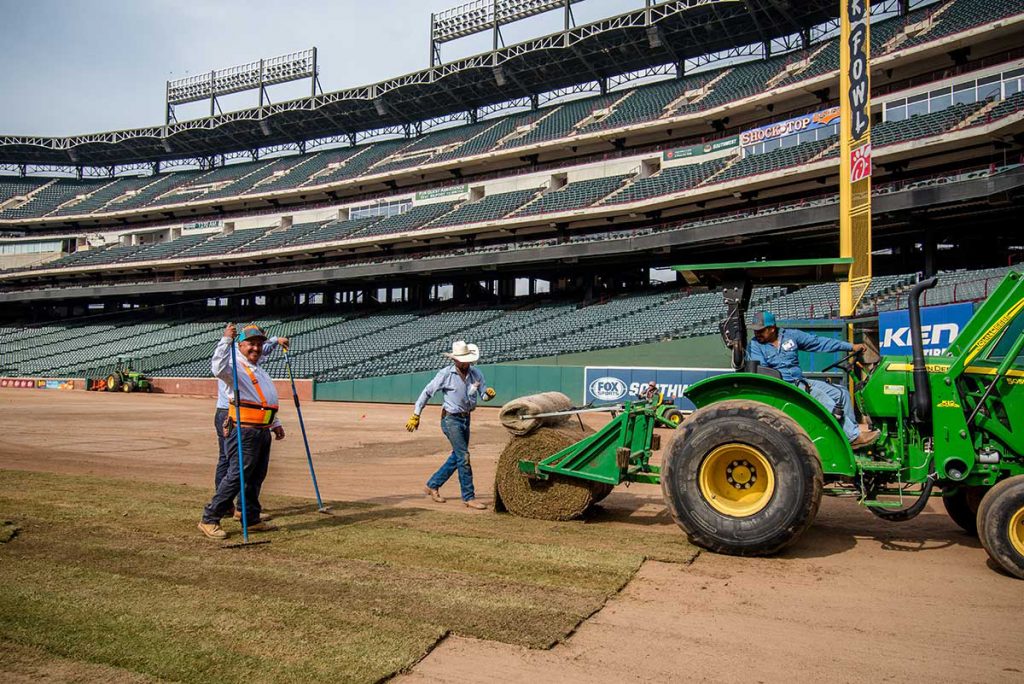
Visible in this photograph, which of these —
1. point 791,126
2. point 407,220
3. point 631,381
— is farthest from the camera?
point 407,220

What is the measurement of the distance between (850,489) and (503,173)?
130 feet

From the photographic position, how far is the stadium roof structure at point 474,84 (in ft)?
121

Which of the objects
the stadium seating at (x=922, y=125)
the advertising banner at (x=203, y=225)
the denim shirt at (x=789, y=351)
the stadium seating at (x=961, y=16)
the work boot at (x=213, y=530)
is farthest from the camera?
the advertising banner at (x=203, y=225)

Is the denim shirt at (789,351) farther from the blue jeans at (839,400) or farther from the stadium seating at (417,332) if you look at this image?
the stadium seating at (417,332)

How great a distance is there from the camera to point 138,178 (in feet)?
202

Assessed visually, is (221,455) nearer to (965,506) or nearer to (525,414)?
(525,414)

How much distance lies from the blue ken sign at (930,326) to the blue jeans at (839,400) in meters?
8.31

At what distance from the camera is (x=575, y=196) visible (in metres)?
37.4

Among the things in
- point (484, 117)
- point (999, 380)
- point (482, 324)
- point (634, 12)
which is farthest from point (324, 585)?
point (484, 117)

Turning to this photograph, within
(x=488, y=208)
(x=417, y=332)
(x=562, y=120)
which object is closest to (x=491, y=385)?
(x=417, y=332)

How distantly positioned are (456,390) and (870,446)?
4.24 metres

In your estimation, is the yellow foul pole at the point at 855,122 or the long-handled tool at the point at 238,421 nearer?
the long-handled tool at the point at 238,421

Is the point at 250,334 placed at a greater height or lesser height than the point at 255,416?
greater

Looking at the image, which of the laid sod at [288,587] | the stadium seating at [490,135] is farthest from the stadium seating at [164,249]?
the laid sod at [288,587]
